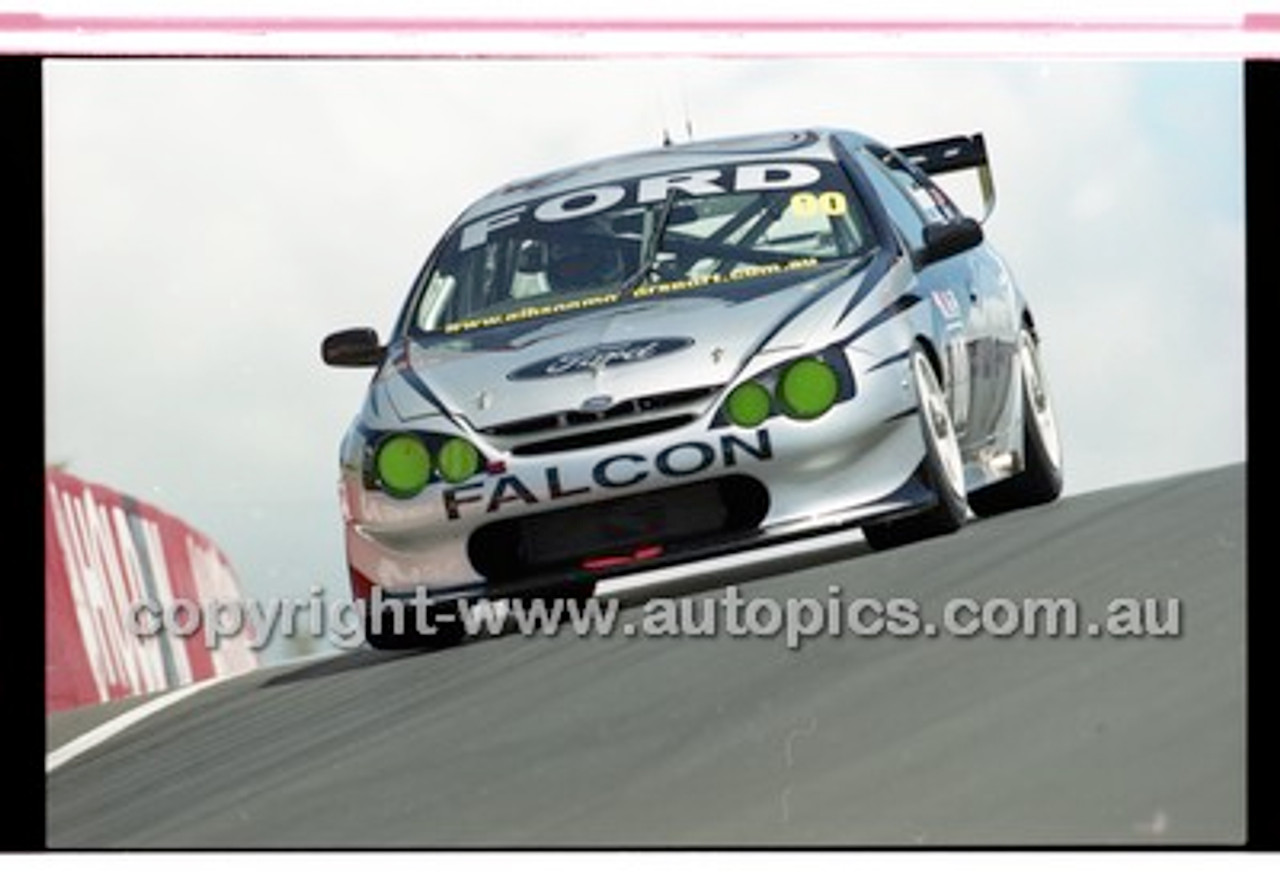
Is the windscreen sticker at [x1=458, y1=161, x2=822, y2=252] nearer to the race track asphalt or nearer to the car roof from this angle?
the car roof

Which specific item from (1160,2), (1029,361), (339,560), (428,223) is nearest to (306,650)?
(339,560)

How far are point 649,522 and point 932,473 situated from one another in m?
0.73

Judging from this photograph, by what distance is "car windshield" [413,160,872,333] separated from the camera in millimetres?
10086

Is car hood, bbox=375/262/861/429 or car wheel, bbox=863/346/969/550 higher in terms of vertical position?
car hood, bbox=375/262/861/429

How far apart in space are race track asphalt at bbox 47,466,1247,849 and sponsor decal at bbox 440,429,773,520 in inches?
11.3

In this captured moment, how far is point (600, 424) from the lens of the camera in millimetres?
9680

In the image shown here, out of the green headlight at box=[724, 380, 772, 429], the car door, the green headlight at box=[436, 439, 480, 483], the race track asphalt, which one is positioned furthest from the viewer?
the car door

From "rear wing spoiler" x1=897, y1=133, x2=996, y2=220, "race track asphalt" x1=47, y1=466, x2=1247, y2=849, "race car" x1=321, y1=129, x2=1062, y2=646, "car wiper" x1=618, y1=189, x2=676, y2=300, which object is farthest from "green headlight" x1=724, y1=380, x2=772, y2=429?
"rear wing spoiler" x1=897, y1=133, x2=996, y2=220

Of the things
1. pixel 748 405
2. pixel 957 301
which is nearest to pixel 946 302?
pixel 957 301

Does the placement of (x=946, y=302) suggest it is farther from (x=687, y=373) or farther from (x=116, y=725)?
(x=116, y=725)

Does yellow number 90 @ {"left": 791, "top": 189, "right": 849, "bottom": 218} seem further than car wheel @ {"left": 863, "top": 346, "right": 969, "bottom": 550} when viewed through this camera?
Yes

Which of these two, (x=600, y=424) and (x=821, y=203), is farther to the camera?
(x=821, y=203)

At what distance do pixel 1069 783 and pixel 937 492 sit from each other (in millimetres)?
1399

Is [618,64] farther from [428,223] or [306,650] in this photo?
[306,650]
